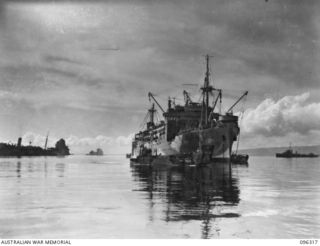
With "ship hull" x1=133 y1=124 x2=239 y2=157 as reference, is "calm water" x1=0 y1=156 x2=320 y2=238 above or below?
below

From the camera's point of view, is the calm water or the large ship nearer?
the calm water

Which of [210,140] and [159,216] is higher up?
[210,140]

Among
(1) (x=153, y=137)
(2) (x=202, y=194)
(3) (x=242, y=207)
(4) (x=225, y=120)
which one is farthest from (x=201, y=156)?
(1) (x=153, y=137)

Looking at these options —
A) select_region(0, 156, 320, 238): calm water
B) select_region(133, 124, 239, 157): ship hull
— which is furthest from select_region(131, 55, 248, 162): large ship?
select_region(0, 156, 320, 238): calm water

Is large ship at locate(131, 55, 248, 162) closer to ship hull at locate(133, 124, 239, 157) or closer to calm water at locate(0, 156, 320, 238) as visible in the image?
ship hull at locate(133, 124, 239, 157)

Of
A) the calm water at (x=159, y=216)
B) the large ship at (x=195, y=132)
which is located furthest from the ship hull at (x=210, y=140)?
the calm water at (x=159, y=216)

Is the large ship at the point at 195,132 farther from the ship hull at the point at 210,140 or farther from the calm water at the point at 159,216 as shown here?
the calm water at the point at 159,216

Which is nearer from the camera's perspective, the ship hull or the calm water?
the calm water

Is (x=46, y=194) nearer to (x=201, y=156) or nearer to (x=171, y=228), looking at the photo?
(x=171, y=228)

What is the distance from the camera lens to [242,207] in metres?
18.2

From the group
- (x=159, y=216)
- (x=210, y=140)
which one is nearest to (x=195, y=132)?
(x=210, y=140)

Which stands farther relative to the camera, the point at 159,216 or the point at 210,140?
the point at 210,140

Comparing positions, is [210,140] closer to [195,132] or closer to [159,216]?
[195,132]

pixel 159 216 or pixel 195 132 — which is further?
pixel 195 132
